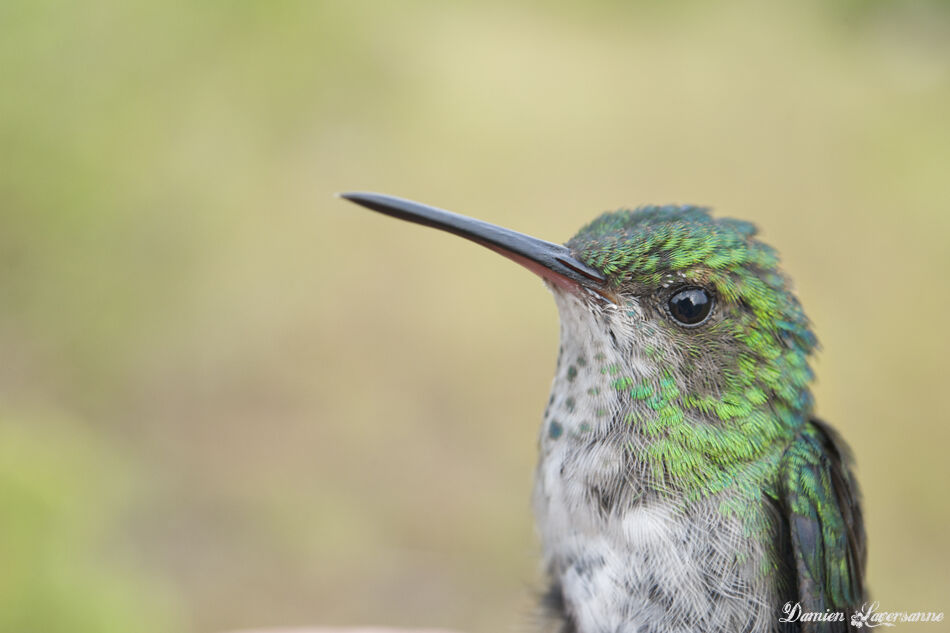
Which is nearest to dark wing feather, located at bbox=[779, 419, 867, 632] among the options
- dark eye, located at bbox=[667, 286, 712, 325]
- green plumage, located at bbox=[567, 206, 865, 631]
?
green plumage, located at bbox=[567, 206, 865, 631]

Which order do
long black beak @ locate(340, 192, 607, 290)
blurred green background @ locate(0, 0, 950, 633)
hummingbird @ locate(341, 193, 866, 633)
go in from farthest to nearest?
blurred green background @ locate(0, 0, 950, 633)
hummingbird @ locate(341, 193, 866, 633)
long black beak @ locate(340, 192, 607, 290)

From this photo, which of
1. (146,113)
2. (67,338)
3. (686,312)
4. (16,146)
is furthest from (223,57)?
(686,312)

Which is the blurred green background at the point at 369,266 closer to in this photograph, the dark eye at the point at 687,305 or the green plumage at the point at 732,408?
the green plumage at the point at 732,408

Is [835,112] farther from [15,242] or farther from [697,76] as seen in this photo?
[15,242]

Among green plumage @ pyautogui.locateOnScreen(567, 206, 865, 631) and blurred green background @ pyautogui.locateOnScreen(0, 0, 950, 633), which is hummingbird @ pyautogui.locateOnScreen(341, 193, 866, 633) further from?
blurred green background @ pyautogui.locateOnScreen(0, 0, 950, 633)

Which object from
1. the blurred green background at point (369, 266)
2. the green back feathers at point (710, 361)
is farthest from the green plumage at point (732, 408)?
the blurred green background at point (369, 266)

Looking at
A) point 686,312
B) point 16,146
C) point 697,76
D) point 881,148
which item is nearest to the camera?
point 686,312

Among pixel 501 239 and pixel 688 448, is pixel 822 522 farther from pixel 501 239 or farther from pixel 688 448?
pixel 501 239

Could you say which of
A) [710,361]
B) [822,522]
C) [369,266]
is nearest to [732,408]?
[710,361]
